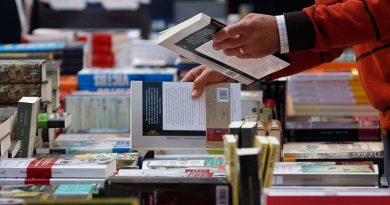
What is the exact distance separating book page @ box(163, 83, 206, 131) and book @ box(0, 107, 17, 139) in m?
0.48

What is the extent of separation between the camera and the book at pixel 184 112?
2568 millimetres

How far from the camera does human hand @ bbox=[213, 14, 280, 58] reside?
7.06ft

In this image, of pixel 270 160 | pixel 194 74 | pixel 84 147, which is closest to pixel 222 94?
pixel 194 74

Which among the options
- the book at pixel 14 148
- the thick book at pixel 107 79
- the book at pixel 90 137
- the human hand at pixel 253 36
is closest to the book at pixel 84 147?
the book at pixel 90 137

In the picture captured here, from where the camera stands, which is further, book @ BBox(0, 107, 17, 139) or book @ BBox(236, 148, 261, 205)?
book @ BBox(0, 107, 17, 139)

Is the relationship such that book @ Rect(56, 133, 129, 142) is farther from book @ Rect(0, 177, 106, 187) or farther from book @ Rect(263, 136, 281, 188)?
book @ Rect(263, 136, 281, 188)

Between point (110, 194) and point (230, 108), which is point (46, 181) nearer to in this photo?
point (110, 194)

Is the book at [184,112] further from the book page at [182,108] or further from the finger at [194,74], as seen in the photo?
the finger at [194,74]

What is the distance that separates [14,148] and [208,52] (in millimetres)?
703

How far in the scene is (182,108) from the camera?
257 cm

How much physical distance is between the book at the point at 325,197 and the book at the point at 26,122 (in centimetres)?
102

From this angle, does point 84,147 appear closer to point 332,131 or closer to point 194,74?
point 194,74

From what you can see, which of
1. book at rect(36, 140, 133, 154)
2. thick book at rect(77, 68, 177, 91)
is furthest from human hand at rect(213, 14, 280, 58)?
thick book at rect(77, 68, 177, 91)

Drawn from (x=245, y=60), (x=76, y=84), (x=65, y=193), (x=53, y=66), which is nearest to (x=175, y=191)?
(x=65, y=193)
